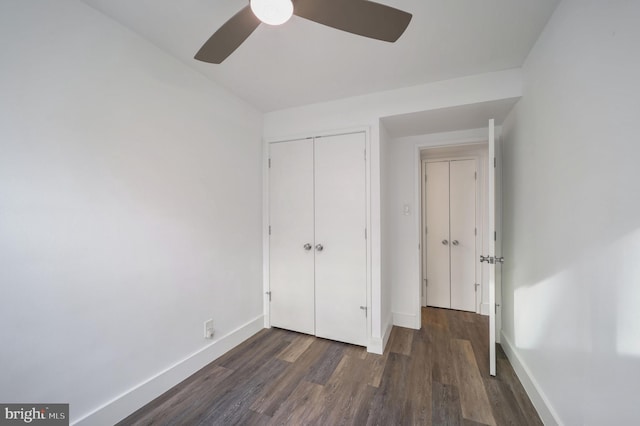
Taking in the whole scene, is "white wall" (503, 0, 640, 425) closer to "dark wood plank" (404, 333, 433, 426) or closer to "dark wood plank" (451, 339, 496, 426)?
"dark wood plank" (451, 339, 496, 426)

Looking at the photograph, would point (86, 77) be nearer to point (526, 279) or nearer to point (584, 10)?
point (584, 10)

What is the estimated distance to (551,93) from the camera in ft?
4.50

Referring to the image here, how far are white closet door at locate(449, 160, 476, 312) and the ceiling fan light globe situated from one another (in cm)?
299

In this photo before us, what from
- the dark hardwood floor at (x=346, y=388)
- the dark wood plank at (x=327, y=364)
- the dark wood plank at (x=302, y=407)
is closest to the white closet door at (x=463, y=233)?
the dark hardwood floor at (x=346, y=388)

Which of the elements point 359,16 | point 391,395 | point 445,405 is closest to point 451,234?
point 445,405

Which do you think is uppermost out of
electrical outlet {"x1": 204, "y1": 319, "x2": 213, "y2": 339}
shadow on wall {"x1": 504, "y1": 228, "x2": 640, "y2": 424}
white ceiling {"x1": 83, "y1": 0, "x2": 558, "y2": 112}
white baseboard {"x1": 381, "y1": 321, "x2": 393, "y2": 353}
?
white ceiling {"x1": 83, "y1": 0, "x2": 558, "y2": 112}

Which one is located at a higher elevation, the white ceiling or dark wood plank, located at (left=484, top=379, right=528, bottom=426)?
the white ceiling

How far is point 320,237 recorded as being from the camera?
249 cm

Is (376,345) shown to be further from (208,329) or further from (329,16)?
(329,16)

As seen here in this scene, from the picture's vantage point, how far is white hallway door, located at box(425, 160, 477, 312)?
3.17 metres

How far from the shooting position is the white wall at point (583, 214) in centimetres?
86

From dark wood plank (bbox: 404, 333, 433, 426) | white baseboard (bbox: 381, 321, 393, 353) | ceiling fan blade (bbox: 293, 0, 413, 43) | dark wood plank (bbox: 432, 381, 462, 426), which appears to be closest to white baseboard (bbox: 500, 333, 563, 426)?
dark wood plank (bbox: 432, 381, 462, 426)

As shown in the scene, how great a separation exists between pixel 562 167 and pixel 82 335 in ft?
9.04

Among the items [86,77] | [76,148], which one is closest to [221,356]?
[76,148]
